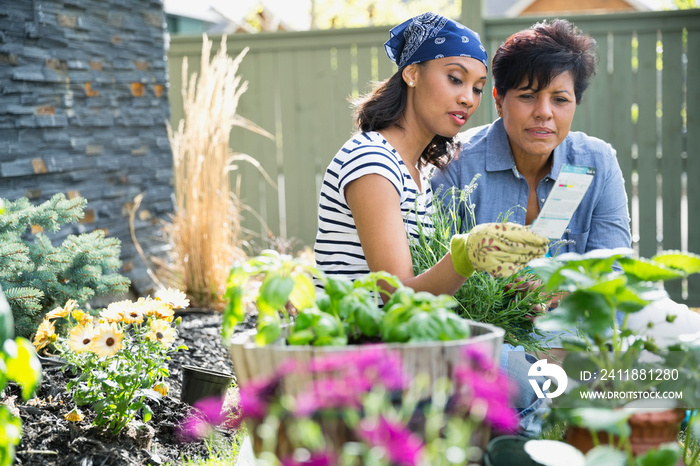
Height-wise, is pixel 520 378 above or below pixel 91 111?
below

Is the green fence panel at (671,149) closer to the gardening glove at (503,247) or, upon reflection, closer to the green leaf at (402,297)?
the gardening glove at (503,247)

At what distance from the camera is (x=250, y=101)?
489 centimetres

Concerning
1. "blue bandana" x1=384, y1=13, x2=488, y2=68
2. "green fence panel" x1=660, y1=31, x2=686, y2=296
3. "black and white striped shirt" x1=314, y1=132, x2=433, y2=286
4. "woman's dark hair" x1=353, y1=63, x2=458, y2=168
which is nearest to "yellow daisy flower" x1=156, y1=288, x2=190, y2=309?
"black and white striped shirt" x1=314, y1=132, x2=433, y2=286

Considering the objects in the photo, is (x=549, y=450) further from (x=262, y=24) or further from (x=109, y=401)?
(x=262, y=24)

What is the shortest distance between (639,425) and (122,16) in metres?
3.29

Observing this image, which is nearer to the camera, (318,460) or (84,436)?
(318,460)

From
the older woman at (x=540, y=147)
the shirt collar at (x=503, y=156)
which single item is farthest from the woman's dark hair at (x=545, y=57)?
the shirt collar at (x=503, y=156)

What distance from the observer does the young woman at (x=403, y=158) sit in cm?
154

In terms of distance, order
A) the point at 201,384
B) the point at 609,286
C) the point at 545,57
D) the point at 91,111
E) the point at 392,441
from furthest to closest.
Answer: the point at 91,111 → the point at 545,57 → the point at 201,384 → the point at 609,286 → the point at 392,441

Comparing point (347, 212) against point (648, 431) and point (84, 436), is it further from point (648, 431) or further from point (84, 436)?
point (648, 431)

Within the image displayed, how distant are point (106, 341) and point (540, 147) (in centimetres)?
139

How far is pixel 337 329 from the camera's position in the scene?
0.92 m

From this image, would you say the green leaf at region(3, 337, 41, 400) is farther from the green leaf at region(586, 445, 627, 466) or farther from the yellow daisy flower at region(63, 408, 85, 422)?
the yellow daisy flower at region(63, 408, 85, 422)

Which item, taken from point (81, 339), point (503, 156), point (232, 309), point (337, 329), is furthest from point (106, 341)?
point (503, 156)
